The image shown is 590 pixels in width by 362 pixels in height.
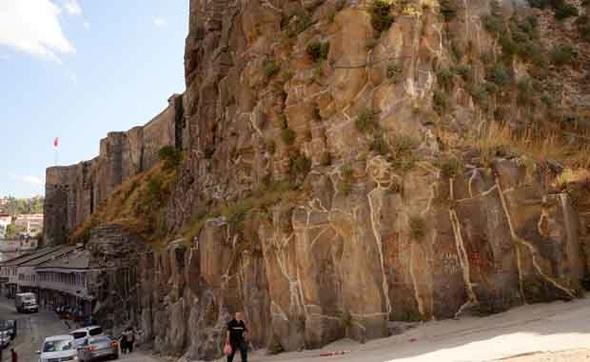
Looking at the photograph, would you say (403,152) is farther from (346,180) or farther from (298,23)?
(298,23)

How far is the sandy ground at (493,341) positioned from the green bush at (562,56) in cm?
1051

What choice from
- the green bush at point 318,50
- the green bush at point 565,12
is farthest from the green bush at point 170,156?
the green bush at point 565,12

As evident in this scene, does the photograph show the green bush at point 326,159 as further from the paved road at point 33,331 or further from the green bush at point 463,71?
the paved road at point 33,331

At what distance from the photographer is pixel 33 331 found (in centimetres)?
4794

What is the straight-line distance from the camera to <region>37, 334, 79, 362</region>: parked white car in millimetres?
23469

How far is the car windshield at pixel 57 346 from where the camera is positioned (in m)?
24.1

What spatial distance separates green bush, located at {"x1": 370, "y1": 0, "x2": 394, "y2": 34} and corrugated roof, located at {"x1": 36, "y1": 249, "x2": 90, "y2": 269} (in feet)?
127

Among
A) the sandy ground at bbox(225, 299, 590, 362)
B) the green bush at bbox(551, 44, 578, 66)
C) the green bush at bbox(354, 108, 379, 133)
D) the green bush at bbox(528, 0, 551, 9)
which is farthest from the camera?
the green bush at bbox(528, 0, 551, 9)

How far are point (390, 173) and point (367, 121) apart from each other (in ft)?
6.00

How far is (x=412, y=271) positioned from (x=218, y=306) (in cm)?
819

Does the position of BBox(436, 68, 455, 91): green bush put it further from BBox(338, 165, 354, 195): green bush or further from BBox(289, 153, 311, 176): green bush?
BBox(289, 153, 311, 176): green bush

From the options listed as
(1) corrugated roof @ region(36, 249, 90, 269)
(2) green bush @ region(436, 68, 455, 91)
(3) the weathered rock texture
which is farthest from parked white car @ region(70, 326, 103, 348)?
(3) the weathered rock texture

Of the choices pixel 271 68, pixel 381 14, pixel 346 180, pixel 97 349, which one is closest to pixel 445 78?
pixel 381 14

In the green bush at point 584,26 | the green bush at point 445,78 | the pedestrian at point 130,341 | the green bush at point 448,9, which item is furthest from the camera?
the pedestrian at point 130,341
